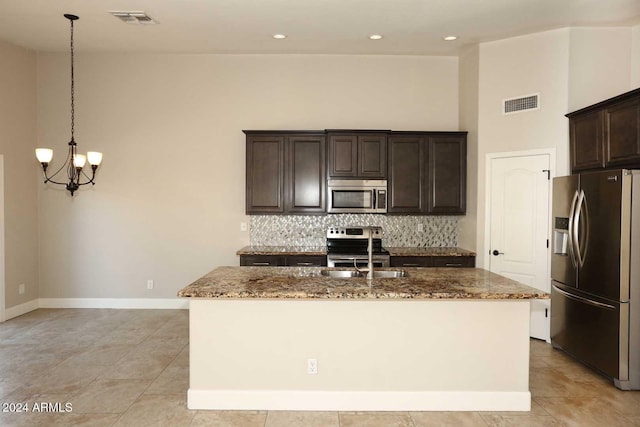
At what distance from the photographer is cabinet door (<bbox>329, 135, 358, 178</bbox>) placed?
538 cm

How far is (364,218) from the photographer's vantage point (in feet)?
19.2

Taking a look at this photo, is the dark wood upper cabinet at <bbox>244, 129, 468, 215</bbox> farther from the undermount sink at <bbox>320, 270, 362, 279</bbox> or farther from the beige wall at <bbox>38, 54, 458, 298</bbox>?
the undermount sink at <bbox>320, 270, 362, 279</bbox>

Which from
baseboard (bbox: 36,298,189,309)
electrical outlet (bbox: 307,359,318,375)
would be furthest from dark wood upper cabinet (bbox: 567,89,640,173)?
baseboard (bbox: 36,298,189,309)

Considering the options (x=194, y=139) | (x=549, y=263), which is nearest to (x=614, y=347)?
(x=549, y=263)

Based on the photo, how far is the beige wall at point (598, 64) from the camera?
14.8ft

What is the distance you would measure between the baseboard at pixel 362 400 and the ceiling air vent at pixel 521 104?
124 inches

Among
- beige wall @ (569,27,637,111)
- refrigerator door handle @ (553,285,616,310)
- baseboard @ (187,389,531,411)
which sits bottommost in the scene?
baseboard @ (187,389,531,411)

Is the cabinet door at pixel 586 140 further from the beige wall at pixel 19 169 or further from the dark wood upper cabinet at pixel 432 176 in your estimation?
the beige wall at pixel 19 169

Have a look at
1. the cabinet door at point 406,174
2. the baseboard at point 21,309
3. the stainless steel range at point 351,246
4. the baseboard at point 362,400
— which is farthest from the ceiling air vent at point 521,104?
the baseboard at point 21,309

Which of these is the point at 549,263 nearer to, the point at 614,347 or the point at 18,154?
the point at 614,347

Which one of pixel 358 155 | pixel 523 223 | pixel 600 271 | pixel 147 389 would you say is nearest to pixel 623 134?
pixel 600 271

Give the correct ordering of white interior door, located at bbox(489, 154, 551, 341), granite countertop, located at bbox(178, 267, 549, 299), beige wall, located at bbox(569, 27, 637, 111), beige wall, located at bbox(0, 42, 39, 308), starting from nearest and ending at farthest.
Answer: granite countertop, located at bbox(178, 267, 549, 299), beige wall, located at bbox(569, 27, 637, 111), white interior door, located at bbox(489, 154, 551, 341), beige wall, located at bbox(0, 42, 39, 308)

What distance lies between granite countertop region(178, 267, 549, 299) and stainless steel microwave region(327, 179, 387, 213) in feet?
6.89

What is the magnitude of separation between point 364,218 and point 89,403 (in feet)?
12.4
